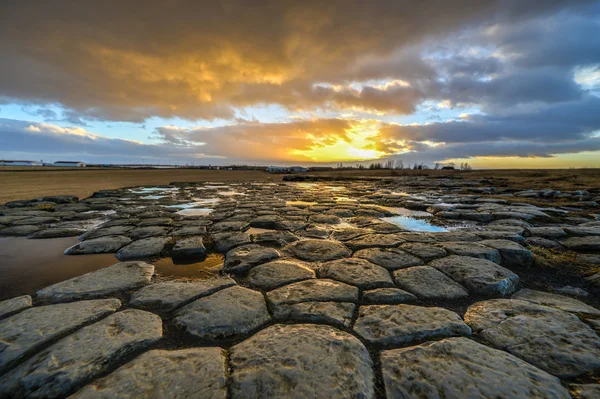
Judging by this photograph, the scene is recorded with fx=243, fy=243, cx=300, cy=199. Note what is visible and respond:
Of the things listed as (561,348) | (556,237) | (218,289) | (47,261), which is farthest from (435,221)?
(47,261)

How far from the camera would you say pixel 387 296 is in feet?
6.34

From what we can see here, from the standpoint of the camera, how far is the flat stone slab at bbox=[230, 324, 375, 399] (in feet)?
3.51

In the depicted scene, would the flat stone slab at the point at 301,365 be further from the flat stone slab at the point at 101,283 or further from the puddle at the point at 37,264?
the puddle at the point at 37,264

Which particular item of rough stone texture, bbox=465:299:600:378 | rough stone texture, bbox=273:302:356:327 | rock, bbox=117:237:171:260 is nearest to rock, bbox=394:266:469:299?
rough stone texture, bbox=465:299:600:378

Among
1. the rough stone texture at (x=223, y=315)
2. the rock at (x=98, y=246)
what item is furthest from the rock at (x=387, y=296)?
the rock at (x=98, y=246)

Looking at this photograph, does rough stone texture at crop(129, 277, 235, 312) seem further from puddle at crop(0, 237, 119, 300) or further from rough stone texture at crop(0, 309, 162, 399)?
puddle at crop(0, 237, 119, 300)

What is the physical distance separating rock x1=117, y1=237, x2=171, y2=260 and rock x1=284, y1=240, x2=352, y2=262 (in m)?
1.63

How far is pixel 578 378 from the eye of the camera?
1139 millimetres

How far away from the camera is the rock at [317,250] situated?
9.28 ft

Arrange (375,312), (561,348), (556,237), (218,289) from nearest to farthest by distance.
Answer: (561,348) → (375,312) → (218,289) → (556,237)

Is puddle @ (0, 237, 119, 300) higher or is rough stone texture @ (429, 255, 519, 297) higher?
rough stone texture @ (429, 255, 519, 297)

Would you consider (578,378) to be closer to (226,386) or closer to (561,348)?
(561,348)

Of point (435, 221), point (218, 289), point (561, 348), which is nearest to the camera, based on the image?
point (561, 348)

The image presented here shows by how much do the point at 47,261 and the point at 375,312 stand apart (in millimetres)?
3520
